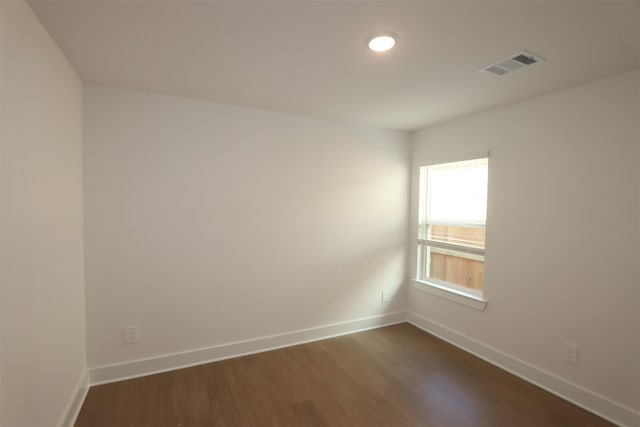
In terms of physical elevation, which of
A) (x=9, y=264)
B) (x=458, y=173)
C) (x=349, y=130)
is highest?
(x=349, y=130)

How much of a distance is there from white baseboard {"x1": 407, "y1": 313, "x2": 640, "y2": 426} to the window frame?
0.38 meters

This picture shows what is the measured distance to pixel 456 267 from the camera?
10.7 feet

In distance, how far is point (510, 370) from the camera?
261 centimetres

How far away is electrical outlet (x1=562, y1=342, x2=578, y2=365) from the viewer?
221 cm

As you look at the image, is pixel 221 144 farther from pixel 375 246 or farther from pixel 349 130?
pixel 375 246

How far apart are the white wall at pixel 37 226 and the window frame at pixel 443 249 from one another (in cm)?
325

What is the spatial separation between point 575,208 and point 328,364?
2.36 m

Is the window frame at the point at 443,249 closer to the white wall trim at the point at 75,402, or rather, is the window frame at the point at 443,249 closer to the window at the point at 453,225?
the window at the point at 453,225

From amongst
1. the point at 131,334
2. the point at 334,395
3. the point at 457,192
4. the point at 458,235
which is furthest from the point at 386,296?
the point at 131,334

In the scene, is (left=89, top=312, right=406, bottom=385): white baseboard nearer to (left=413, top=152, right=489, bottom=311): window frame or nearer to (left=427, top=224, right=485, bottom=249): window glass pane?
(left=413, top=152, right=489, bottom=311): window frame

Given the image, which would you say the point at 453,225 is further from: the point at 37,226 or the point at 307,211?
the point at 37,226

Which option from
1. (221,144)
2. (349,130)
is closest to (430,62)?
(349,130)

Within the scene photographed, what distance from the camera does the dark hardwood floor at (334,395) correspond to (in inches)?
78.6

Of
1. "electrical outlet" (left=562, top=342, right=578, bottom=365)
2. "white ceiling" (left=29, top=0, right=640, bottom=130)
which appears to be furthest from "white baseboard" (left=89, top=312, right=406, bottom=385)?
"white ceiling" (left=29, top=0, right=640, bottom=130)
